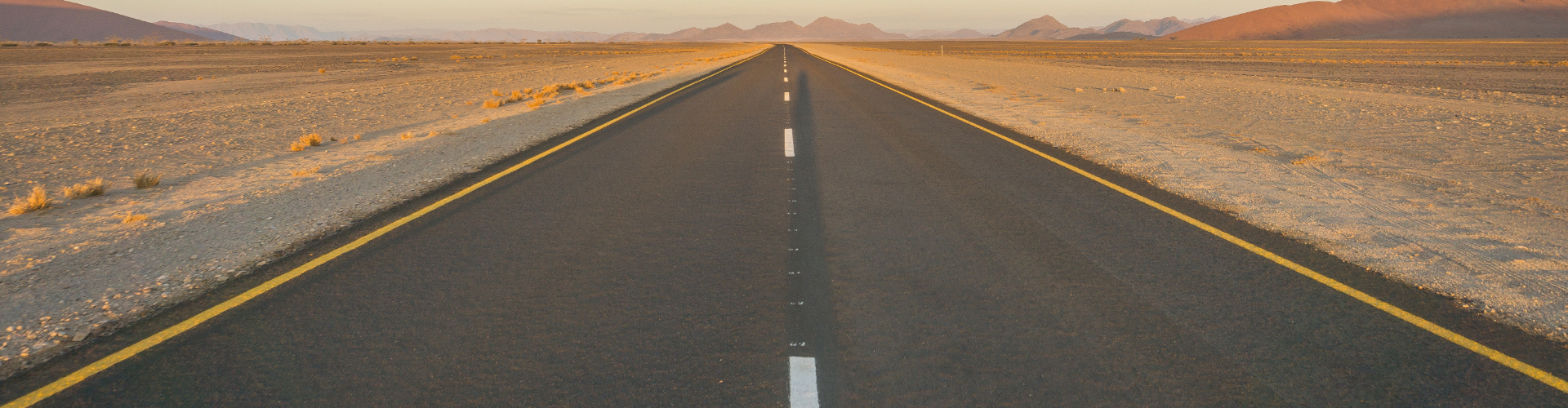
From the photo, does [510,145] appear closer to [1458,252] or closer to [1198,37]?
[1458,252]

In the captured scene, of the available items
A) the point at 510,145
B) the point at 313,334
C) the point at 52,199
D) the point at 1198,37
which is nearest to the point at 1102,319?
the point at 313,334

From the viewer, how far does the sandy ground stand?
182 inches

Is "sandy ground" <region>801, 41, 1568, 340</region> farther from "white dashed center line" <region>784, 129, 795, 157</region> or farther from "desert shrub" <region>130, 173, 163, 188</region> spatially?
"desert shrub" <region>130, 173, 163, 188</region>

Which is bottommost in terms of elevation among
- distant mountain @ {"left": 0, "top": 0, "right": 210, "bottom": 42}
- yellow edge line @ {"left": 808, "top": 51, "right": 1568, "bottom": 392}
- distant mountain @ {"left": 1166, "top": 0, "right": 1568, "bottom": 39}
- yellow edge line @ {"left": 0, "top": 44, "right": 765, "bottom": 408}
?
yellow edge line @ {"left": 808, "top": 51, "right": 1568, "bottom": 392}

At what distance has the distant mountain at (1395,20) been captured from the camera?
135 meters

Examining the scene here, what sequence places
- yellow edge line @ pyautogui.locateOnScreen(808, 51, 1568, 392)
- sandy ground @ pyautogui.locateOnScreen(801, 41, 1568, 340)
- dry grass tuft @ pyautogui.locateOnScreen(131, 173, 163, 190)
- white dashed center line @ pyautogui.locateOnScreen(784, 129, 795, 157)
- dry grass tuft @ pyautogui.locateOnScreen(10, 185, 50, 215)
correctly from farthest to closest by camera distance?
white dashed center line @ pyautogui.locateOnScreen(784, 129, 795, 157) → dry grass tuft @ pyautogui.locateOnScreen(131, 173, 163, 190) → dry grass tuft @ pyautogui.locateOnScreen(10, 185, 50, 215) → sandy ground @ pyautogui.locateOnScreen(801, 41, 1568, 340) → yellow edge line @ pyautogui.locateOnScreen(808, 51, 1568, 392)

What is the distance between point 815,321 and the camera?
370cm

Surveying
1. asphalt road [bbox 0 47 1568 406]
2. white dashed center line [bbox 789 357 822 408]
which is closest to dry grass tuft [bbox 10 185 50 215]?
asphalt road [bbox 0 47 1568 406]

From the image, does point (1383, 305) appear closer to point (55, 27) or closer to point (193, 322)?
point (193, 322)

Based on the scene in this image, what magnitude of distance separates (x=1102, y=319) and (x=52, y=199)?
9536mm

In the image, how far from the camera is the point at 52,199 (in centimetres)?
677

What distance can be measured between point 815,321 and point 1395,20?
233129mm

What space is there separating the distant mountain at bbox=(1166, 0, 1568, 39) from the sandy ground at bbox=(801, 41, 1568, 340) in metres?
152

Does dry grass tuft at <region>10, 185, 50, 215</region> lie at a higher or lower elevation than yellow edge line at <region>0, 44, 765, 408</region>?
higher
